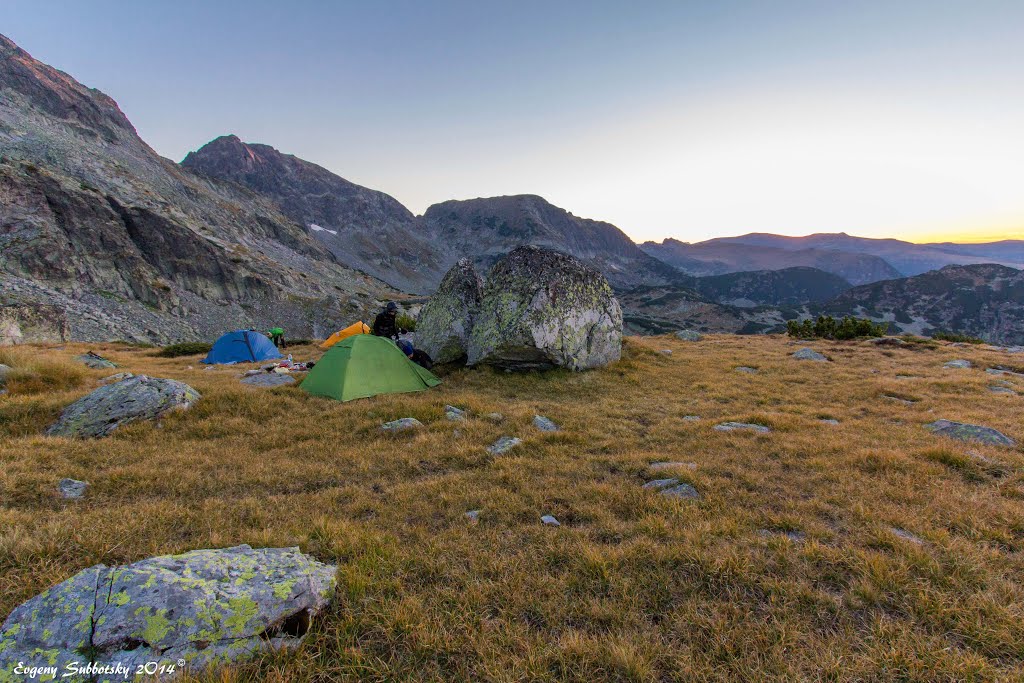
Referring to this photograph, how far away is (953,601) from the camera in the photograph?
4.00 meters

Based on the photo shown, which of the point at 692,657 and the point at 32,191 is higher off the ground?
the point at 32,191

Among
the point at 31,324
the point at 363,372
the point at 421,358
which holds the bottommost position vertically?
the point at 421,358

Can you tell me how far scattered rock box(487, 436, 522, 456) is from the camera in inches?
345

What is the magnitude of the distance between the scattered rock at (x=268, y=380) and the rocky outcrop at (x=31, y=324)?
81.0ft

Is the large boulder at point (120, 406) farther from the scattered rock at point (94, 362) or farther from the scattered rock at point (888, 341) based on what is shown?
the scattered rock at point (888, 341)

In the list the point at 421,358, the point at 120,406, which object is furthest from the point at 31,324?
the point at 421,358

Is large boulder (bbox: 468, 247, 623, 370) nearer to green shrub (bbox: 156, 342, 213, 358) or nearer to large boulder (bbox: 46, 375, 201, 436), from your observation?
large boulder (bbox: 46, 375, 201, 436)

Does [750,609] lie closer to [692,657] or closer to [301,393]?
[692,657]

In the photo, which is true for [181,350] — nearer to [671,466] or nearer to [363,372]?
[363,372]

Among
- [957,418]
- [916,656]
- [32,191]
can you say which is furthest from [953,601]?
[32,191]

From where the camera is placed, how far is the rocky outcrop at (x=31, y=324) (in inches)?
1077

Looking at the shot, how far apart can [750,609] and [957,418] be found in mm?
10740

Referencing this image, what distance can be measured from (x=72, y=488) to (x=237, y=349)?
19486mm

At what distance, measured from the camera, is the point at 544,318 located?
1678cm
